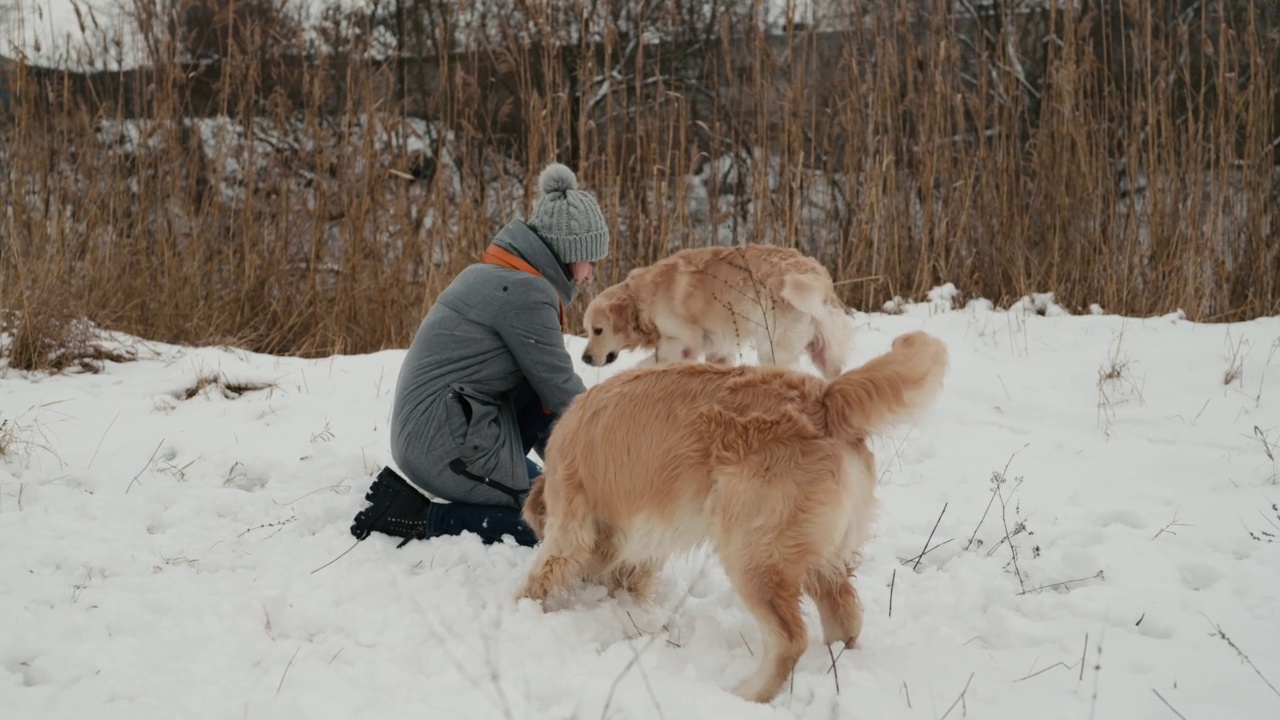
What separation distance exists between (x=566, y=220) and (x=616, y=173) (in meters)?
3.51

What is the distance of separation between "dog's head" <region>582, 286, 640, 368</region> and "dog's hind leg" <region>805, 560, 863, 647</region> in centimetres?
Answer: 311

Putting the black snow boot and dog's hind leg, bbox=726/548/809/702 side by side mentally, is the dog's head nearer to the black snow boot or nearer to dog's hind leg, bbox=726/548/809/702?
the black snow boot

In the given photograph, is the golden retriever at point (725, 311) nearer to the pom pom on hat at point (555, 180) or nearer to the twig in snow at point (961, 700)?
the pom pom on hat at point (555, 180)

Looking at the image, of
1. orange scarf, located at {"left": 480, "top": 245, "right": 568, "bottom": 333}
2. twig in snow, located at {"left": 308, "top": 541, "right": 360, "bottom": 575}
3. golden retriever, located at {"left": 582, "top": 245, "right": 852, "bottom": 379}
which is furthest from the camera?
golden retriever, located at {"left": 582, "top": 245, "right": 852, "bottom": 379}

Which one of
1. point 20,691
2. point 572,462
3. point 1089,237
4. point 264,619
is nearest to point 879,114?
point 1089,237

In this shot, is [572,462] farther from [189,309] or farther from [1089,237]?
[1089,237]

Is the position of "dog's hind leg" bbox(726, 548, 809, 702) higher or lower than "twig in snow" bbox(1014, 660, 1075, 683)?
higher

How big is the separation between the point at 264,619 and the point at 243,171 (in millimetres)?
4692

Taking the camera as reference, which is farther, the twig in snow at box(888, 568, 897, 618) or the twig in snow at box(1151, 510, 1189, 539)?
the twig in snow at box(1151, 510, 1189, 539)

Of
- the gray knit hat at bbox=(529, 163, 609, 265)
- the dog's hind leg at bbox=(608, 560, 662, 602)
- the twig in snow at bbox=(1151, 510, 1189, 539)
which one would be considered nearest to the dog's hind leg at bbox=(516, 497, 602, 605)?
the dog's hind leg at bbox=(608, 560, 662, 602)

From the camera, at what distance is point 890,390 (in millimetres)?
2053

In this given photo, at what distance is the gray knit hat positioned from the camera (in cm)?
337

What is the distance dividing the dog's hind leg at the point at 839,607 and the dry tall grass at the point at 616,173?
4.13 meters

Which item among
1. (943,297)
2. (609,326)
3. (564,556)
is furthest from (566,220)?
(943,297)
